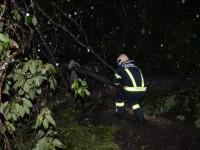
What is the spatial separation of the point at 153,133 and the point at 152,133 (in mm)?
28

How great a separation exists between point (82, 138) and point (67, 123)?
39.9 inches

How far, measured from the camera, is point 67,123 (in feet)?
28.2

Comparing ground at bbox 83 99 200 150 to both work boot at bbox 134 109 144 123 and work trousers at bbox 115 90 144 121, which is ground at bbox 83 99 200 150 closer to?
work boot at bbox 134 109 144 123

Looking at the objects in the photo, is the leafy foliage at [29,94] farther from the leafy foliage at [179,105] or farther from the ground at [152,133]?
the leafy foliage at [179,105]

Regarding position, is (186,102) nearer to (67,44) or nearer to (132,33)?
(132,33)

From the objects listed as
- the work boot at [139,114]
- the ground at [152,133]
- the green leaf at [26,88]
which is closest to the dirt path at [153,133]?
the ground at [152,133]

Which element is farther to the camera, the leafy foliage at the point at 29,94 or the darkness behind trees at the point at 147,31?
the darkness behind trees at the point at 147,31

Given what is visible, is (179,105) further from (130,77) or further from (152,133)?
(130,77)

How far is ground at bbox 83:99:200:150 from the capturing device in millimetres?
7414

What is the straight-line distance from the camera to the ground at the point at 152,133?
741cm

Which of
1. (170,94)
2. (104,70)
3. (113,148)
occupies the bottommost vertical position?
(113,148)

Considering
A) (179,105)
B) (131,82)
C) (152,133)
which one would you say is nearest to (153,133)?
(152,133)

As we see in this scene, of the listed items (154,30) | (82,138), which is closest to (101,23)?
A: (154,30)

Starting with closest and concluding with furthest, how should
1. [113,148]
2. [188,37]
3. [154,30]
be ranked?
[113,148], [188,37], [154,30]
